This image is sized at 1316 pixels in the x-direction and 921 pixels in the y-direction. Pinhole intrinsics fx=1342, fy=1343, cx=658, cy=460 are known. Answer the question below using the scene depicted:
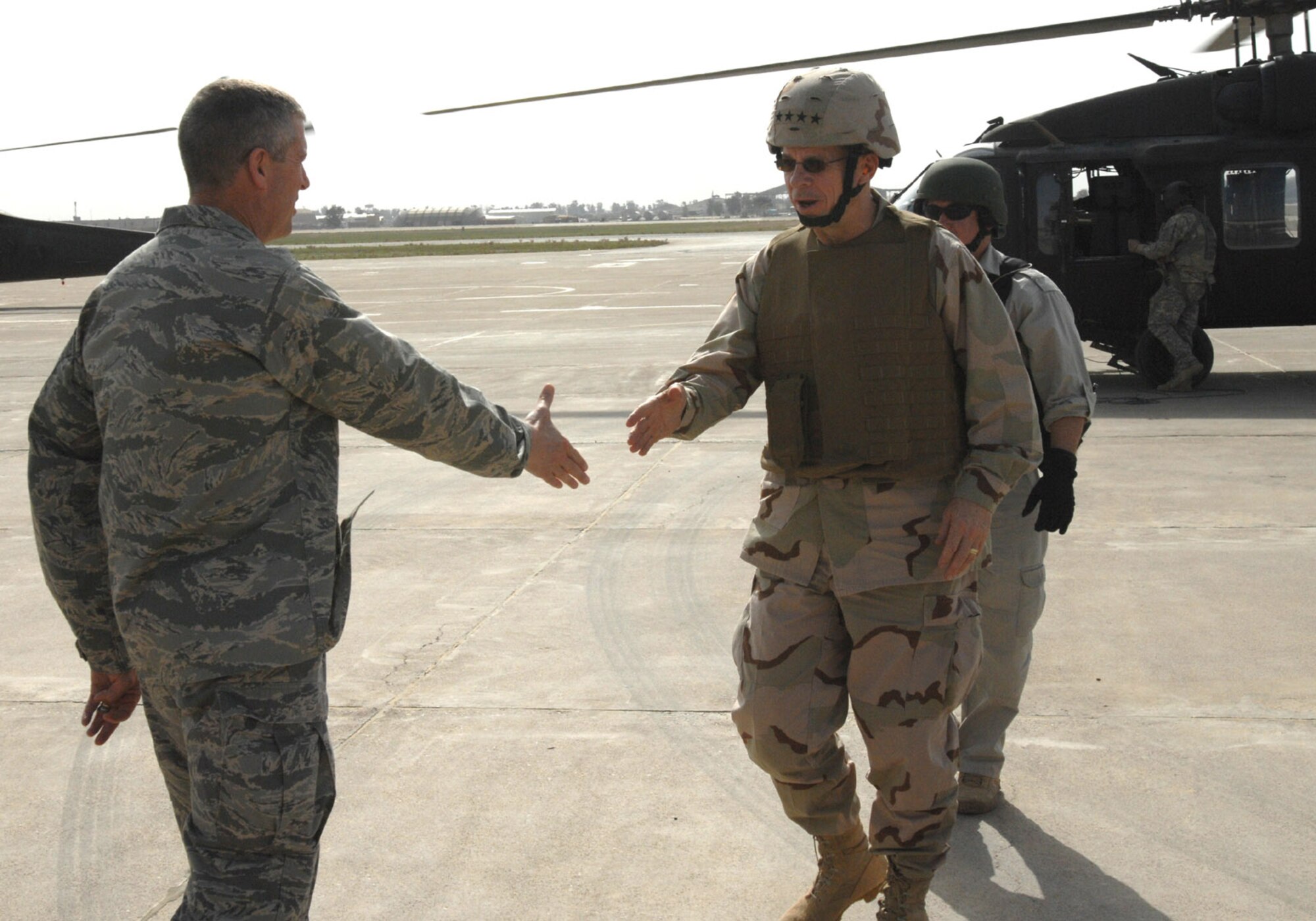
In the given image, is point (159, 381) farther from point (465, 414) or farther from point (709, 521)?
point (709, 521)

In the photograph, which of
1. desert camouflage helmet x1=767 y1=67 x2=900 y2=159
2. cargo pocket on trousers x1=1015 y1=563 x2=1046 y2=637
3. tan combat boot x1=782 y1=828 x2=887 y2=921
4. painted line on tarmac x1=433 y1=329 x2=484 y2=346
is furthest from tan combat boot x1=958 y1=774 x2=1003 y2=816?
painted line on tarmac x1=433 y1=329 x2=484 y2=346

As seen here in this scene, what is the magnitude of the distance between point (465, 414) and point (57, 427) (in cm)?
79

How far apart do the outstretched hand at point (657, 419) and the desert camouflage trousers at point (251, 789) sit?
944 millimetres

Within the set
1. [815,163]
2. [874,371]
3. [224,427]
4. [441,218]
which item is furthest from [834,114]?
[441,218]

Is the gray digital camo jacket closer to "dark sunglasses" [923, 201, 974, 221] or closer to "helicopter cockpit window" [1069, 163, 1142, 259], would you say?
"dark sunglasses" [923, 201, 974, 221]

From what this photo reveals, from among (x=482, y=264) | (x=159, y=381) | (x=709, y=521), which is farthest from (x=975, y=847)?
(x=482, y=264)

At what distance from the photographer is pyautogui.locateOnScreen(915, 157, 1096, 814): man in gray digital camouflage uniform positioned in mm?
3531

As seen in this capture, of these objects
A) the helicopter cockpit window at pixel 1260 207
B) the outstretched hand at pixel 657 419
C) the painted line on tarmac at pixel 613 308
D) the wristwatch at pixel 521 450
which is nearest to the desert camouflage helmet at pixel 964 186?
the outstretched hand at pixel 657 419

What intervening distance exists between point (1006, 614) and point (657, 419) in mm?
1250

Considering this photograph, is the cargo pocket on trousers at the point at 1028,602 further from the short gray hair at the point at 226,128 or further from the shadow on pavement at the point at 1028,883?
the short gray hair at the point at 226,128

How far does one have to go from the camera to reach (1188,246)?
36.7 feet

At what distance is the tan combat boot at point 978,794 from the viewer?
12.1 ft

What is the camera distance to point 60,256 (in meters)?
11.5

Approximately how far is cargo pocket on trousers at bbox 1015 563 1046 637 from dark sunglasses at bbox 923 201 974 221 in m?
0.99
